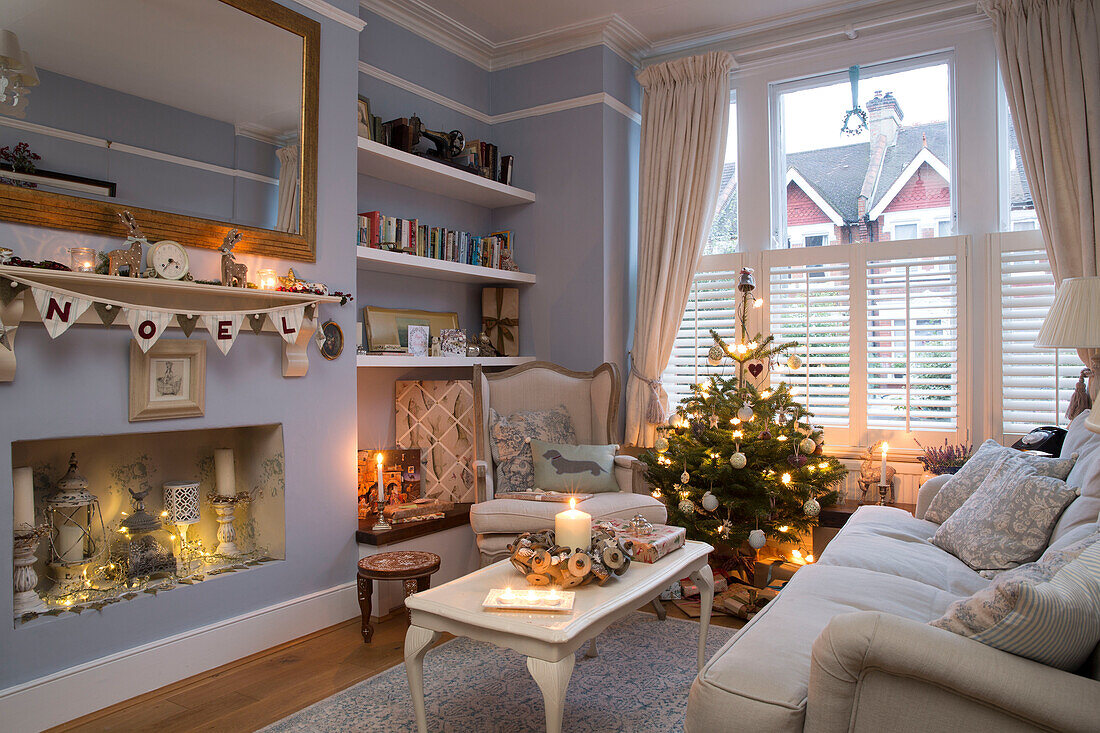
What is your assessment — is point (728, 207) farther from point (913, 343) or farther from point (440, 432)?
point (440, 432)

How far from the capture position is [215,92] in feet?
9.34

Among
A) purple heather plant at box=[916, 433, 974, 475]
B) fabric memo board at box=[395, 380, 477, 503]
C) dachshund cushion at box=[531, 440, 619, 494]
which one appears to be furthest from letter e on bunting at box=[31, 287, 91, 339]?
purple heather plant at box=[916, 433, 974, 475]

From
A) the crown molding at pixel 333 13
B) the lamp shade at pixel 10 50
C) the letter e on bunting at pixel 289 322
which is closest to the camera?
the lamp shade at pixel 10 50

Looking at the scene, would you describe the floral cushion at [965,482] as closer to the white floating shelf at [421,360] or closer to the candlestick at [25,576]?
the white floating shelf at [421,360]

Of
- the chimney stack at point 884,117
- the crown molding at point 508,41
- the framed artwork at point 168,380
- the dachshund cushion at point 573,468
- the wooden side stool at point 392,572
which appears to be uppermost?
the crown molding at point 508,41

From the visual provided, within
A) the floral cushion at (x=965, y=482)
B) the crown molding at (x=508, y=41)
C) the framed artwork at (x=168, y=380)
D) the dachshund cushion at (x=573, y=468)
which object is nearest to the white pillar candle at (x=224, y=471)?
the framed artwork at (x=168, y=380)

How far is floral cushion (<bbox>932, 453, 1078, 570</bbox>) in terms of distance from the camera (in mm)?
2305

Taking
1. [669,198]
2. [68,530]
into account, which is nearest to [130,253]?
[68,530]

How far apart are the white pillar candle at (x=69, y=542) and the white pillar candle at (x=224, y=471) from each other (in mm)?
584

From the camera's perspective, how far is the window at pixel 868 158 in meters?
3.95

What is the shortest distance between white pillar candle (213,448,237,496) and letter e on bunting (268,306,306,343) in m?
0.63

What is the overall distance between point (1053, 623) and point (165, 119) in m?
3.05

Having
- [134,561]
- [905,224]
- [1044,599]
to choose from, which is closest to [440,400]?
[134,561]

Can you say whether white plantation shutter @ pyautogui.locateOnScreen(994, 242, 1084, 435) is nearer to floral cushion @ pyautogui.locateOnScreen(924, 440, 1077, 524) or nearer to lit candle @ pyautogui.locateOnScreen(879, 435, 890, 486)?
lit candle @ pyautogui.locateOnScreen(879, 435, 890, 486)
